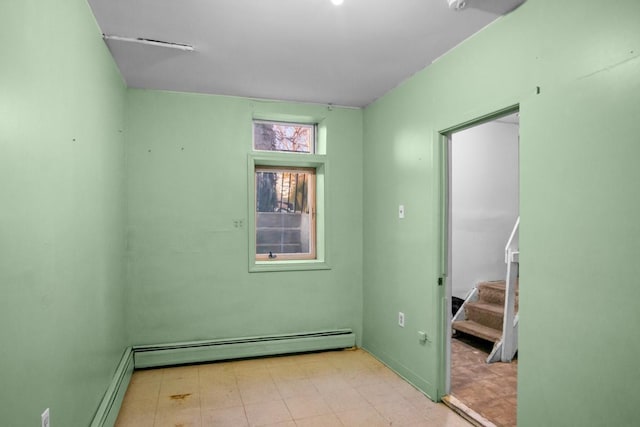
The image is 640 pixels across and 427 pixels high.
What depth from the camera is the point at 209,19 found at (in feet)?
7.39

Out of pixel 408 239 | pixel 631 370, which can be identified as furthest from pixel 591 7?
pixel 408 239

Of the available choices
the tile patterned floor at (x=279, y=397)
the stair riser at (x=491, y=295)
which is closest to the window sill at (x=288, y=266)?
the tile patterned floor at (x=279, y=397)

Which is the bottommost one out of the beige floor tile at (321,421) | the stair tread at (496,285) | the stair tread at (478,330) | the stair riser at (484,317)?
the beige floor tile at (321,421)

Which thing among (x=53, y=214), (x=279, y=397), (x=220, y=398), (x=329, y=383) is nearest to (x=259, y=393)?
(x=279, y=397)

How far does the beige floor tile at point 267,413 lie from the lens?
2545 millimetres

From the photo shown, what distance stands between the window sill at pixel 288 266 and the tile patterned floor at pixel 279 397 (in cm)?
87

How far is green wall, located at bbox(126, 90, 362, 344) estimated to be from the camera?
3.43 metres

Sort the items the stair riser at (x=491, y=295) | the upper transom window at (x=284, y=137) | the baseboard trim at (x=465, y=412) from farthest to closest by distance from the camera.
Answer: the stair riser at (x=491, y=295) < the upper transom window at (x=284, y=137) < the baseboard trim at (x=465, y=412)

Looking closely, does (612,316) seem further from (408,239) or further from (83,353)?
(83,353)

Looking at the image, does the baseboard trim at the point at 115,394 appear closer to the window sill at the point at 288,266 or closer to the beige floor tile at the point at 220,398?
the beige floor tile at the point at 220,398

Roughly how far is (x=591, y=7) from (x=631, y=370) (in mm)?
1555

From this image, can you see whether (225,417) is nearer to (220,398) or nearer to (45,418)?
(220,398)

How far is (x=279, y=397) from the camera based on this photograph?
2879 millimetres

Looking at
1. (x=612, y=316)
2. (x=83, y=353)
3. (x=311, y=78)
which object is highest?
(x=311, y=78)
